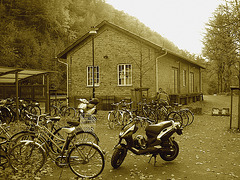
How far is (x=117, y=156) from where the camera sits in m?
5.46

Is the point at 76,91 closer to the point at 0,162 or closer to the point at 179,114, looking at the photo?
the point at 179,114

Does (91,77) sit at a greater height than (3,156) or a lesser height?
greater

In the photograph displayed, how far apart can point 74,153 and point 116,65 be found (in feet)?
46.9

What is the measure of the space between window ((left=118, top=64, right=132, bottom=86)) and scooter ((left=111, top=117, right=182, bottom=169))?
1284 cm

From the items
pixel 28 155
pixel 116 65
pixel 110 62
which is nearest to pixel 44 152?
pixel 28 155

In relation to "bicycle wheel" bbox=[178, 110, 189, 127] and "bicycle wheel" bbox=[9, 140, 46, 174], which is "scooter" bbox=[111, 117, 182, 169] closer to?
"bicycle wheel" bbox=[9, 140, 46, 174]

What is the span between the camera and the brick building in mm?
18031

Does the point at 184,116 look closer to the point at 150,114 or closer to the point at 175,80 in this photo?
the point at 150,114

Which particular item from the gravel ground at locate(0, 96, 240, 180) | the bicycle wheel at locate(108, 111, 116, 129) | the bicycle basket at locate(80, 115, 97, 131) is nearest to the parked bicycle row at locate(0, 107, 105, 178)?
the gravel ground at locate(0, 96, 240, 180)

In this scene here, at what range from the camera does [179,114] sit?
11008mm

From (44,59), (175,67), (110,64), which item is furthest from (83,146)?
(44,59)

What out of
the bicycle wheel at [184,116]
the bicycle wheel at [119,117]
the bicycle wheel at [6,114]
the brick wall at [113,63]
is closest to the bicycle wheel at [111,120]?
the bicycle wheel at [119,117]

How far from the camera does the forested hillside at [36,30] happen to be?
86.9ft

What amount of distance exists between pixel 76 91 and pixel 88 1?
2874 cm
